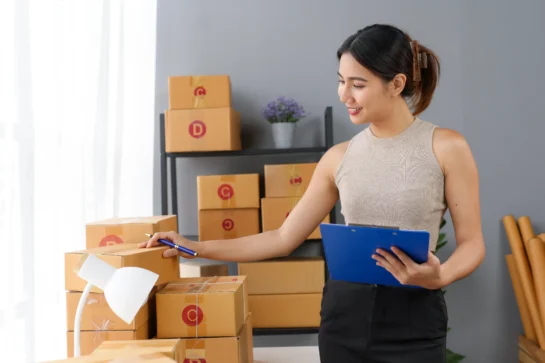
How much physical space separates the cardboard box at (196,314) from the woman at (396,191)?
0.30 meters

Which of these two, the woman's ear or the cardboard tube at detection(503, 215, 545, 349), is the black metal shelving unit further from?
the woman's ear

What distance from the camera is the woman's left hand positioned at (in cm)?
127

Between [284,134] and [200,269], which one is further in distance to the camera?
[284,134]

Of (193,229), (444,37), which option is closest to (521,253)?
(444,37)

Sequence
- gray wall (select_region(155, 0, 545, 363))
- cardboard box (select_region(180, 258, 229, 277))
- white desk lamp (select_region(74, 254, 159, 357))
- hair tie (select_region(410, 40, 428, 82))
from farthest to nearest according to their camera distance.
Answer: gray wall (select_region(155, 0, 545, 363))
cardboard box (select_region(180, 258, 229, 277))
hair tie (select_region(410, 40, 428, 82))
white desk lamp (select_region(74, 254, 159, 357))

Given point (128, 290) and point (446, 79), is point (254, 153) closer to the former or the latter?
point (446, 79)

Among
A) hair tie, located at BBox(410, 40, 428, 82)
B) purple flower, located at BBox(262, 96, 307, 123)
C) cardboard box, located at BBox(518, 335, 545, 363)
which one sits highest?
purple flower, located at BBox(262, 96, 307, 123)

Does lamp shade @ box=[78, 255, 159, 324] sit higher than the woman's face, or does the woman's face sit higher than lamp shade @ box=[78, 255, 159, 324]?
the woman's face

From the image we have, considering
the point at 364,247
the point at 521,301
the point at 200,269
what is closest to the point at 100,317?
the point at 364,247

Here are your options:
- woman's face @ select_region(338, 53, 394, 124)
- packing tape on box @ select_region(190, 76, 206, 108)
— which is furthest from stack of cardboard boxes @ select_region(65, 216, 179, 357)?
packing tape on box @ select_region(190, 76, 206, 108)

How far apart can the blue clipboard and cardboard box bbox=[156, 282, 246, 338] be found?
1.18 ft

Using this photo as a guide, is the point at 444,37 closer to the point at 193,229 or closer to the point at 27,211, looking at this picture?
the point at 193,229

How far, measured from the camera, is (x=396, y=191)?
1.46 meters

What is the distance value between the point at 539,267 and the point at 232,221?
58.7 inches
